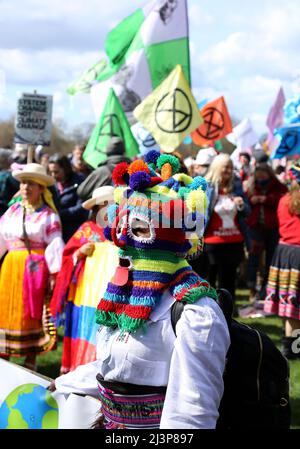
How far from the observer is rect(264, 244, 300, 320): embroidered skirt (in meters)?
6.66

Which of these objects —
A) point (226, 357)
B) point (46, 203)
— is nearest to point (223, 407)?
point (226, 357)

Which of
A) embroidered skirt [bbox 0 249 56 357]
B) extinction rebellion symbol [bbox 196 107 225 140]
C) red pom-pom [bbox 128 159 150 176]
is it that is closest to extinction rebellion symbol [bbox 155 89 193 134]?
embroidered skirt [bbox 0 249 56 357]

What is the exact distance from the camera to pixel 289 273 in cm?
672

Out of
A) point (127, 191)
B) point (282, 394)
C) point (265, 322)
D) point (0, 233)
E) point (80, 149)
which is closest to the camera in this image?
point (282, 394)

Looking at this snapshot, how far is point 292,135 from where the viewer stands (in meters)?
9.45

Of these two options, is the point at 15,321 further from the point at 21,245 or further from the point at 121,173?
the point at 121,173

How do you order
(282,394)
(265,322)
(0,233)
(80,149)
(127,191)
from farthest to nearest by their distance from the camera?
(80,149) → (265,322) → (0,233) → (127,191) → (282,394)

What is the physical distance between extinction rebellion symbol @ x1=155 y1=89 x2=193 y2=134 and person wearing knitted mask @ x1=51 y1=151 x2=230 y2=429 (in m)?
5.78

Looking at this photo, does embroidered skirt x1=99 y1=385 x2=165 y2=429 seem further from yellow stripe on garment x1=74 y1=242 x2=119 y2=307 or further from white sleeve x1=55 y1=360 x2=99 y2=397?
yellow stripe on garment x1=74 y1=242 x2=119 y2=307

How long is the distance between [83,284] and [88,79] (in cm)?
993

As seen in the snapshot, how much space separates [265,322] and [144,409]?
606 cm

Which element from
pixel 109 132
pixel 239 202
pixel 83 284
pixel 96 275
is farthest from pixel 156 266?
pixel 109 132
